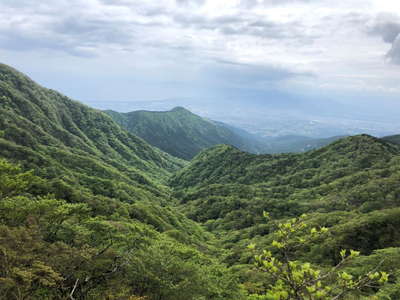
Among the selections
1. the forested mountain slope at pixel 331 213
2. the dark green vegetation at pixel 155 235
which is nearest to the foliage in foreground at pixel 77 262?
the dark green vegetation at pixel 155 235

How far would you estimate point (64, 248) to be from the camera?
34844 mm

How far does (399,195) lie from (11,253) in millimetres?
143231

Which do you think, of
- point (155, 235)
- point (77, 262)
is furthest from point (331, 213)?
point (77, 262)

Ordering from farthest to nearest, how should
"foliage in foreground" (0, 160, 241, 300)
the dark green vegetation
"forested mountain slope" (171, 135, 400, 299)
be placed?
"forested mountain slope" (171, 135, 400, 299) < the dark green vegetation < "foliage in foreground" (0, 160, 241, 300)

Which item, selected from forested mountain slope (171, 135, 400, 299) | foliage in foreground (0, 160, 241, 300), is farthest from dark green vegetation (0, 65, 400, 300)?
forested mountain slope (171, 135, 400, 299)

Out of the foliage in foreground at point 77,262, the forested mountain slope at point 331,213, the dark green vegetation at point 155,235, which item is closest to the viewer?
the foliage in foreground at point 77,262

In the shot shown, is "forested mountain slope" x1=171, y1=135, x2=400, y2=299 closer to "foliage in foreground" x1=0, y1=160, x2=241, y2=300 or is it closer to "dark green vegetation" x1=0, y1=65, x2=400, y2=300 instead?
"dark green vegetation" x1=0, y1=65, x2=400, y2=300

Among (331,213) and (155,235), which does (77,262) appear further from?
(331,213)

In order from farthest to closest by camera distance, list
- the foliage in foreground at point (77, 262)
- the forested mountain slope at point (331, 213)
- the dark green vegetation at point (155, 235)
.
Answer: the forested mountain slope at point (331, 213) → the dark green vegetation at point (155, 235) → the foliage in foreground at point (77, 262)

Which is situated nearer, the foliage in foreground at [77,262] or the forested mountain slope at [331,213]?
the foliage in foreground at [77,262]

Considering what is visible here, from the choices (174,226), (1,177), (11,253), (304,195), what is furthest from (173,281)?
(304,195)

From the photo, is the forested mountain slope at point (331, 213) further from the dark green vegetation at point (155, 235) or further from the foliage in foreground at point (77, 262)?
the foliage in foreground at point (77, 262)

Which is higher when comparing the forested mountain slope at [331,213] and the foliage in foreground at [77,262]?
the foliage in foreground at [77,262]

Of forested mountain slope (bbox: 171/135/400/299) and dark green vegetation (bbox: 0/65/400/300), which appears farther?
forested mountain slope (bbox: 171/135/400/299)
